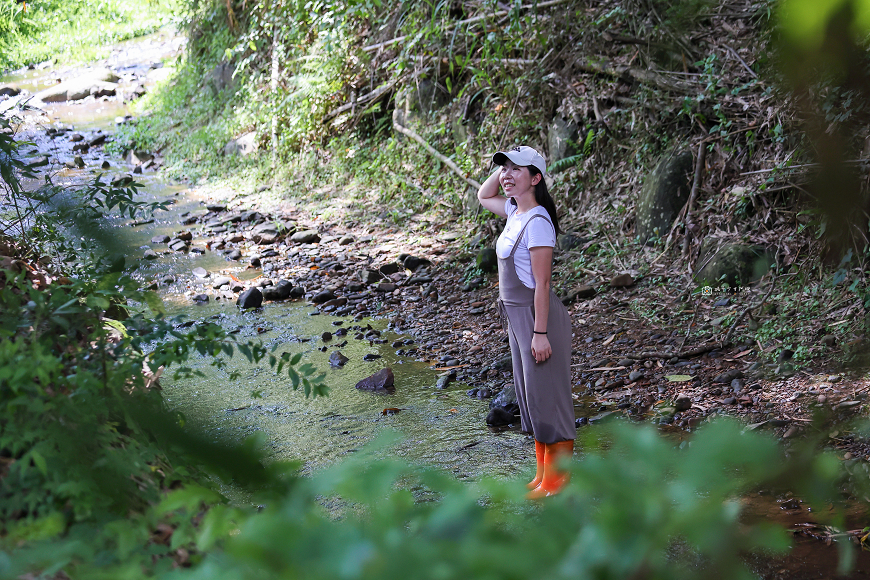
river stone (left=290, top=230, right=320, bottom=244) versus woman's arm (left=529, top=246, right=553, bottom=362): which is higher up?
river stone (left=290, top=230, right=320, bottom=244)

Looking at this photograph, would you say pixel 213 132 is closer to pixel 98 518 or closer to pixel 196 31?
Result: pixel 196 31

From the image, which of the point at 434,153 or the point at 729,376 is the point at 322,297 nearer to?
the point at 434,153

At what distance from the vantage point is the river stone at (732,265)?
5.27m

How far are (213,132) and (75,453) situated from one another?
514 inches

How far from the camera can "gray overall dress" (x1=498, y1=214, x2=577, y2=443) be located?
363cm

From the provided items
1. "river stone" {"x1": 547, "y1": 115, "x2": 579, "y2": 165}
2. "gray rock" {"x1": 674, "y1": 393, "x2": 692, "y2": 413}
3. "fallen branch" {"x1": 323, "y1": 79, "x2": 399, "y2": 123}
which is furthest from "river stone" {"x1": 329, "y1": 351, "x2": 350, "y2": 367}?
"fallen branch" {"x1": 323, "y1": 79, "x2": 399, "y2": 123}

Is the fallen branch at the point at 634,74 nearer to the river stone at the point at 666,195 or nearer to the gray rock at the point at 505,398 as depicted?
the river stone at the point at 666,195

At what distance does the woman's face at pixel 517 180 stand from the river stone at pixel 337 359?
2441mm

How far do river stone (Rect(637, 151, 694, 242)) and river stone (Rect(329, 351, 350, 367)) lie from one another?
2.82 metres

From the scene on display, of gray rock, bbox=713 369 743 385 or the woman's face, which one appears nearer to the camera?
the woman's face

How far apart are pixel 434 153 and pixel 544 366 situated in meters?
5.70

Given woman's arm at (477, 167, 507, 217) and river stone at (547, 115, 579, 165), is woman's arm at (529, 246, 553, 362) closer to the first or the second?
woman's arm at (477, 167, 507, 217)

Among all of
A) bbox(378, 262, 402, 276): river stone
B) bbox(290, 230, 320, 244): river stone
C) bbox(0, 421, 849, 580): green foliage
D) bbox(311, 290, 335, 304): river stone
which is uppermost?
bbox(290, 230, 320, 244): river stone

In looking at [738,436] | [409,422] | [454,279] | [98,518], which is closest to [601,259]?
[454,279]
